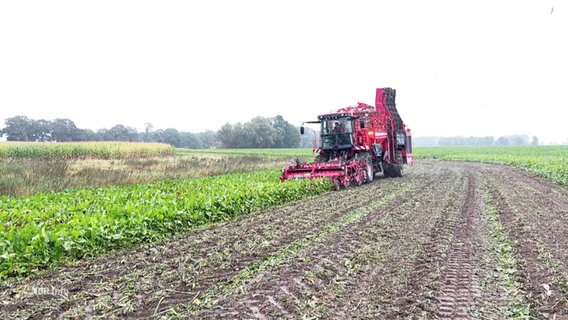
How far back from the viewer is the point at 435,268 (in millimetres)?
5863

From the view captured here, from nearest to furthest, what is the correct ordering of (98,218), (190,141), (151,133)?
(98,218), (151,133), (190,141)

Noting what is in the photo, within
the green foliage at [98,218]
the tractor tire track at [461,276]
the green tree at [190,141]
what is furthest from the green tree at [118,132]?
the tractor tire track at [461,276]

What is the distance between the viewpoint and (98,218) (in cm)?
764

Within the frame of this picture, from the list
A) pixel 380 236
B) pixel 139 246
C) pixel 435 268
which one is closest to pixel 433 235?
pixel 380 236

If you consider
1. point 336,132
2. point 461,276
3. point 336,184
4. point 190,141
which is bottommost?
point 461,276

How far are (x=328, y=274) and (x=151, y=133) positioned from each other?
114 meters

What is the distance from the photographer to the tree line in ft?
233

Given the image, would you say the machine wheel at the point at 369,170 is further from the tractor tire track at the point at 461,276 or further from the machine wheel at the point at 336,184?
the tractor tire track at the point at 461,276

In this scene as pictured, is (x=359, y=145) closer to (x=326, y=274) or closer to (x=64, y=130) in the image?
(x=326, y=274)

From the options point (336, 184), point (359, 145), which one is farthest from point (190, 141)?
point (336, 184)

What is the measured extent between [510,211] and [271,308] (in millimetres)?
8113

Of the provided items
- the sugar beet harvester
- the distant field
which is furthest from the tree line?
the sugar beet harvester

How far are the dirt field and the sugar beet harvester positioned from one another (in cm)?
640

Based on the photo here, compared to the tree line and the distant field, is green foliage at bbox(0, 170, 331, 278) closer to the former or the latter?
the distant field
